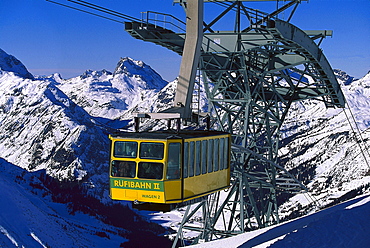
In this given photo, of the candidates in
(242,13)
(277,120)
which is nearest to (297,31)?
(242,13)

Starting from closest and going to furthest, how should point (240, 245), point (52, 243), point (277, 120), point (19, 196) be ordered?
1. point (240, 245)
2. point (277, 120)
3. point (52, 243)
4. point (19, 196)

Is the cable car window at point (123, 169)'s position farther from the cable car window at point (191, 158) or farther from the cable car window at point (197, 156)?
the cable car window at point (197, 156)

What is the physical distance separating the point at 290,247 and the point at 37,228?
522 ft

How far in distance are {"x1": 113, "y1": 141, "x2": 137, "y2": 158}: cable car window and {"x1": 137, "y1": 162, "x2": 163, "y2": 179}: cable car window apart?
519 millimetres

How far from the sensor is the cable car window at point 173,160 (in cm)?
1889

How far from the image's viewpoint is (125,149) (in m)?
19.7

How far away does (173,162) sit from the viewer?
1898cm

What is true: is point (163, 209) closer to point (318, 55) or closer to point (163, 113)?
point (163, 113)

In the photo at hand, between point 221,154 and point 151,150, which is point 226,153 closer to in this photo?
point 221,154

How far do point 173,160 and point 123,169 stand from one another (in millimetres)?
1913

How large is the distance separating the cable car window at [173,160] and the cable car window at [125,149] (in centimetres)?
134

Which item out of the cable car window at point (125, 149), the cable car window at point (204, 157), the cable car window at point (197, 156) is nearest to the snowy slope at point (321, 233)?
the cable car window at point (204, 157)

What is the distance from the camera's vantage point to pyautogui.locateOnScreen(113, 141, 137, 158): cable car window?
19.5m

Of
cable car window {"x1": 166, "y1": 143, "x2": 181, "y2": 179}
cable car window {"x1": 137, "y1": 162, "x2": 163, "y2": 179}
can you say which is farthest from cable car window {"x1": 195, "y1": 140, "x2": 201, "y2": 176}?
cable car window {"x1": 137, "y1": 162, "x2": 163, "y2": 179}
